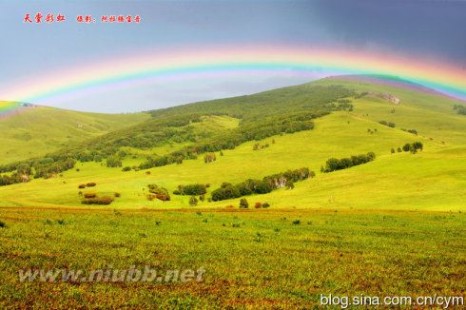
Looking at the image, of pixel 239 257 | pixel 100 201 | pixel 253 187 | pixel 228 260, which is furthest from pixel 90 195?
Result: pixel 228 260

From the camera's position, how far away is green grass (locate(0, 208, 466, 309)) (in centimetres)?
1798

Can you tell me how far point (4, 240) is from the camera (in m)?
26.0

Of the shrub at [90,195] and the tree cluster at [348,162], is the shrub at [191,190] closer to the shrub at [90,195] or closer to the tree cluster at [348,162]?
the tree cluster at [348,162]

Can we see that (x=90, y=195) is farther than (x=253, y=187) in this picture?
No

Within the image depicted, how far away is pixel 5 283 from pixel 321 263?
14951mm

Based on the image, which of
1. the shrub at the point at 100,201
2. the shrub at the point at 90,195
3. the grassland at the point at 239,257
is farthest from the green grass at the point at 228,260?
the shrub at the point at 90,195

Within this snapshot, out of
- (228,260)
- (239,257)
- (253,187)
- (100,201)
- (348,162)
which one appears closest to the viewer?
(228,260)

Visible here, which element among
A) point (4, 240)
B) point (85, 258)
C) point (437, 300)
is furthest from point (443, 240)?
point (4, 240)

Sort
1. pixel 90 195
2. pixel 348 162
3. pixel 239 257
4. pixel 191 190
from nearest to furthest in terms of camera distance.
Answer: pixel 239 257 → pixel 90 195 → pixel 348 162 → pixel 191 190

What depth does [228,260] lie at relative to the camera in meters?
25.0

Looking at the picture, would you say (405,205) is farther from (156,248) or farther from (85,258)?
(85,258)

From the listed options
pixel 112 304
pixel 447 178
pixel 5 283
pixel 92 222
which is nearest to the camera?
pixel 112 304

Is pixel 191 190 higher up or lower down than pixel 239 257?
lower down

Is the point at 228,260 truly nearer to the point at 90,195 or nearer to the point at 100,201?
the point at 100,201
